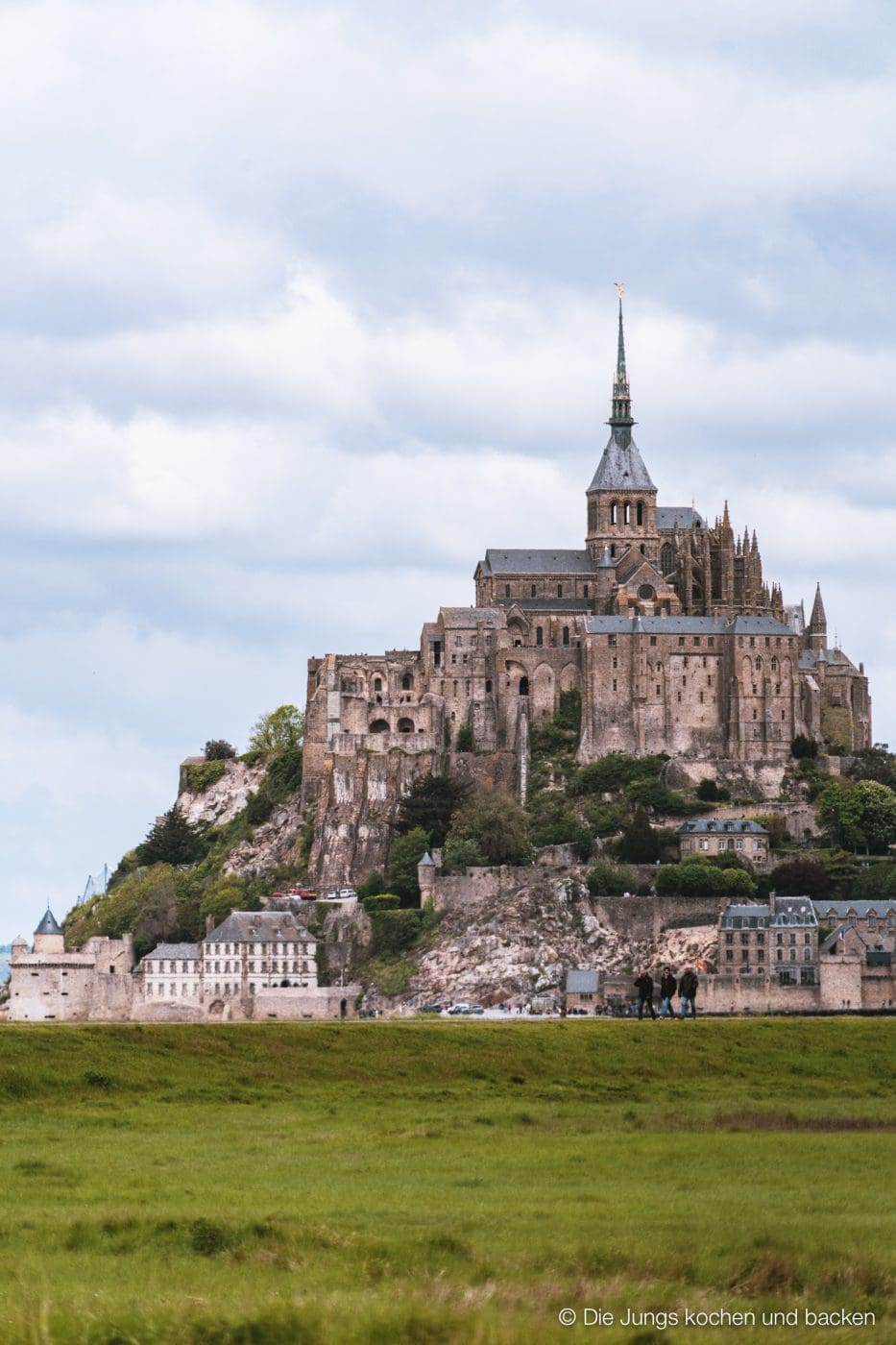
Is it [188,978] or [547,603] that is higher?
[547,603]

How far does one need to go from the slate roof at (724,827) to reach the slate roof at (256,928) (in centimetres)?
2221

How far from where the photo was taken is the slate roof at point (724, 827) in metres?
128

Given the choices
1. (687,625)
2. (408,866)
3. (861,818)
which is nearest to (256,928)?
(408,866)

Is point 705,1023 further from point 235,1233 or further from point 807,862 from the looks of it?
point 807,862

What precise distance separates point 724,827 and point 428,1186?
322 ft

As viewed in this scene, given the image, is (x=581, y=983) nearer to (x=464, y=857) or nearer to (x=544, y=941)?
(x=544, y=941)

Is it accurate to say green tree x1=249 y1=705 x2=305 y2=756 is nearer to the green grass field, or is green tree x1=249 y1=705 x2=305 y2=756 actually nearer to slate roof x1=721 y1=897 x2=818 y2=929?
slate roof x1=721 y1=897 x2=818 y2=929

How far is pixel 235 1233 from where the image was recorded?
2597cm

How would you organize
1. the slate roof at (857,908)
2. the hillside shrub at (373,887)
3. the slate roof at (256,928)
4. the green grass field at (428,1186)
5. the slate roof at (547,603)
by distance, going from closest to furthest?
the green grass field at (428,1186) → the slate roof at (857,908) → the slate roof at (256,928) → the hillside shrub at (373,887) → the slate roof at (547,603)

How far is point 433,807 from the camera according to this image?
433ft

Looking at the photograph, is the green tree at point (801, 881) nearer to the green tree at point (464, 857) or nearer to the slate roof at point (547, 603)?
the green tree at point (464, 857)

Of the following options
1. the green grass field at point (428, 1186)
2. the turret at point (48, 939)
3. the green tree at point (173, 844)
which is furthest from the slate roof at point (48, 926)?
the green grass field at point (428, 1186)

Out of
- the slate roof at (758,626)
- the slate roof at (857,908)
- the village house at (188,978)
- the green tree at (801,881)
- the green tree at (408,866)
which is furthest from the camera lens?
the slate roof at (758,626)

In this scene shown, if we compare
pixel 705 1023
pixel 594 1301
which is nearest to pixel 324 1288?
pixel 594 1301
